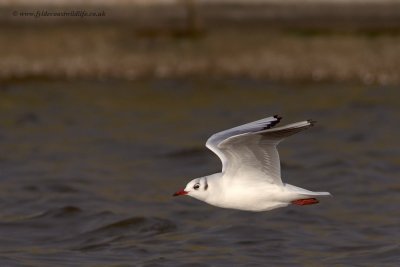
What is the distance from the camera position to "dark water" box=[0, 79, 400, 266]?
1088 cm

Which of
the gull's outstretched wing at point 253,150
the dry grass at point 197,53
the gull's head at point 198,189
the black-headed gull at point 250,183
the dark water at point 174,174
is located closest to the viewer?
the gull's outstretched wing at point 253,150

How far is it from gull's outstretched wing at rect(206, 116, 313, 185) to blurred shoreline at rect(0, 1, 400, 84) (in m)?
8.74

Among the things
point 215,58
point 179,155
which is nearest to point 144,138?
point 179,155

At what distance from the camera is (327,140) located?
1528 cm

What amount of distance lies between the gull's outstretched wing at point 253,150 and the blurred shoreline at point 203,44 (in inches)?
344

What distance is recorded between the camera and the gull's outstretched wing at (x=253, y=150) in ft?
27.8

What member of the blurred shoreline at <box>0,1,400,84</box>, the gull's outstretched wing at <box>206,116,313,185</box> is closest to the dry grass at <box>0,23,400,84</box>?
the blurred shoreline at <box>0,1,400,84</box>

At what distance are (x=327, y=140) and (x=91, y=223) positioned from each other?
457 cm

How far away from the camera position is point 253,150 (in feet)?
28.8

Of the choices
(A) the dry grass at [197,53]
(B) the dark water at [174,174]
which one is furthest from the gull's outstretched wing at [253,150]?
(A) the dry grass at [197,53]

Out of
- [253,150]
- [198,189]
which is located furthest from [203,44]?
[253,150]

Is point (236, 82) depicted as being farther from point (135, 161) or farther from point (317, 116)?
point (135, 161)

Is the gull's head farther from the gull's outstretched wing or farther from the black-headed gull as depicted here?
the gull's outstretched wing

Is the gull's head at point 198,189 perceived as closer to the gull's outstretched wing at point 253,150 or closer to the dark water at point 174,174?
the gull's outstretched wing at point 253,150
